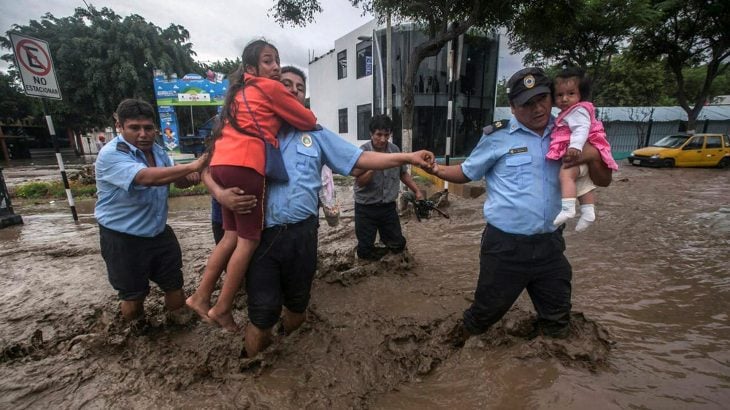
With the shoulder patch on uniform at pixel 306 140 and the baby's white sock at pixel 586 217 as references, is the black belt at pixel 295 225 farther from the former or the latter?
the baby's white sock at pixel 586 217

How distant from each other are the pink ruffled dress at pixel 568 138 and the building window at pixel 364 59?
1565 cm

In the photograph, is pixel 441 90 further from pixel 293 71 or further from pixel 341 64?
pixel 293 71

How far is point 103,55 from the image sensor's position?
19.1 metres

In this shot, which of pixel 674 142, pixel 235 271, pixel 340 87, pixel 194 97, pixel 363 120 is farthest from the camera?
pixel 194 97

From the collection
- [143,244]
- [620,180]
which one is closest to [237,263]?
[143,244]

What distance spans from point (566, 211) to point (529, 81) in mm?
787

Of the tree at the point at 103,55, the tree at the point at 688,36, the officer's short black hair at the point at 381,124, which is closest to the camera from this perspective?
the officer's short black hair at the point at 381,124

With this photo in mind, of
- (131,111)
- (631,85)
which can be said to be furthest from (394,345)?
(631,85)

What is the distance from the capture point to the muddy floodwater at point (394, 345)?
2.11 meters

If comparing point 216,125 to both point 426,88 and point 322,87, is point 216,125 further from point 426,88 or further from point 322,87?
point 322,87

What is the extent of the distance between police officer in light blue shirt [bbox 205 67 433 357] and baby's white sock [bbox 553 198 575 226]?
94 cm

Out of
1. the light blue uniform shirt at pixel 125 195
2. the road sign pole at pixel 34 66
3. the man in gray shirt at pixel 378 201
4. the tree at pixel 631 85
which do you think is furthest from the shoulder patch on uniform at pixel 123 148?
the tree at pixel 631 85

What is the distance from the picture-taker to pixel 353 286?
3.73 metres

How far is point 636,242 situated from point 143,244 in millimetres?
6156
